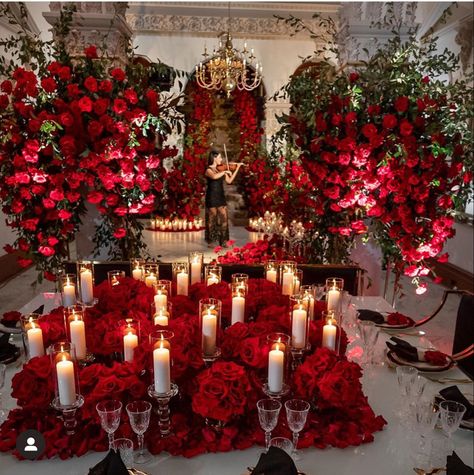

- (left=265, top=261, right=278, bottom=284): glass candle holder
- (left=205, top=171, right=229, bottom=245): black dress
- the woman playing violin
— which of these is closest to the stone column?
(left=265, top=261, right=278, bottom=284): glass candle holder

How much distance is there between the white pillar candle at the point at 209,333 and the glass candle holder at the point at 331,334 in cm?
40

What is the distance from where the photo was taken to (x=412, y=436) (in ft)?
5.17

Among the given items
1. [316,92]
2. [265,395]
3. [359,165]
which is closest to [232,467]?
[265,395]

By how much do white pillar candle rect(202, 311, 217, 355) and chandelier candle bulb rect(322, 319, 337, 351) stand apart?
402mm

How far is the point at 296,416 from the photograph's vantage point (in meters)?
1.40

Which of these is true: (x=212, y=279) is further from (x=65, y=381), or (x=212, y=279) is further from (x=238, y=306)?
(x=65, y=381)

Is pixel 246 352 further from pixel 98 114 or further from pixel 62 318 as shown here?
pixel 98 114

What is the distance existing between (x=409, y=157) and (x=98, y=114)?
1752 millimetres

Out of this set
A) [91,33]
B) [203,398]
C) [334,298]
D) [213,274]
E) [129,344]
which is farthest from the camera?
[91,33]

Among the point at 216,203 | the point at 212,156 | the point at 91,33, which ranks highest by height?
the point at 91,33

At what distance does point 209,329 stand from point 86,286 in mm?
871

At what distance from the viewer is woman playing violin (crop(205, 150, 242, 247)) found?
24.9ft

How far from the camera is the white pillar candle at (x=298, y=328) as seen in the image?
5.84 feet

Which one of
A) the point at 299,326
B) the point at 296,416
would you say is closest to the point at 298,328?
the point at 299,326
